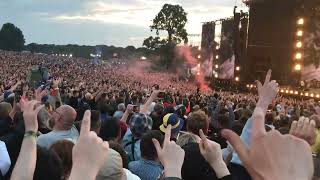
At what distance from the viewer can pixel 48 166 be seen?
3338mm

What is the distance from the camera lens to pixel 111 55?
113 metres

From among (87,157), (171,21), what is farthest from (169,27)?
(87,157)

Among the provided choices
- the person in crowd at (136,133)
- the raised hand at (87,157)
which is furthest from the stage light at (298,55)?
the raised hand at (87,157)

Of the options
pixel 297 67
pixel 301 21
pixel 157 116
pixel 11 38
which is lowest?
pixel 11 38

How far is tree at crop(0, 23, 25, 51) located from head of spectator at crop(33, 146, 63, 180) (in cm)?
12397

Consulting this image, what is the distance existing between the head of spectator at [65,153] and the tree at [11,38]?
123643 millimetres

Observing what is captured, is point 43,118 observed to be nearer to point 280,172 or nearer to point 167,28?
point 280,172

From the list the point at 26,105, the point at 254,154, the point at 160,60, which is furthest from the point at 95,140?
the point at 160,60

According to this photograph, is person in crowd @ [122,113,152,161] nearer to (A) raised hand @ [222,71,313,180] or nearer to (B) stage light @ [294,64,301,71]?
(A) raised hand @ [222,71,313,180]

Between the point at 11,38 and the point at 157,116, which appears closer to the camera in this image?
the point at 157,116

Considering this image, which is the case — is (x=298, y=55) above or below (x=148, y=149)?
below

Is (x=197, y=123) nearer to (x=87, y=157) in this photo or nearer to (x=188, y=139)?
(x=188, y=139)

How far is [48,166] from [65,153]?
0.27 metres

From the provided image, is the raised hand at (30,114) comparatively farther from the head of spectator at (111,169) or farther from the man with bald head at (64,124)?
the man with bald head at (64,124)
